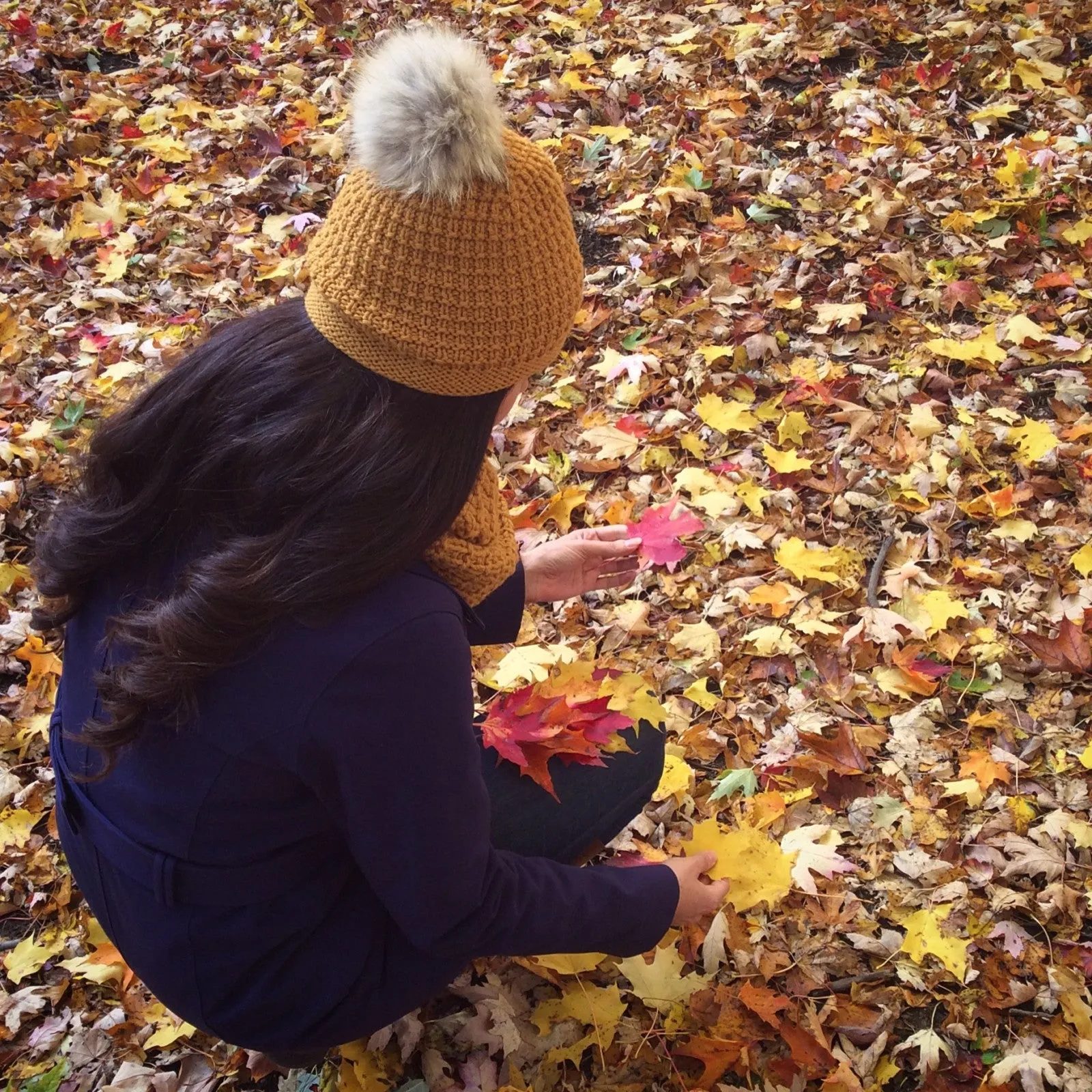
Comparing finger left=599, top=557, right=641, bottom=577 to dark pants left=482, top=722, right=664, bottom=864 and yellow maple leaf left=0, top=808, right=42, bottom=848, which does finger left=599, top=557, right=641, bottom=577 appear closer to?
dark pants left=482, top=722, right=664, bottom=864

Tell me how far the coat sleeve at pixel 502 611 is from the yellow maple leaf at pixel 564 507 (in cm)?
99

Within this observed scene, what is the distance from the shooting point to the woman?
114cm

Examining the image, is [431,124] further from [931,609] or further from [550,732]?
[931,609]

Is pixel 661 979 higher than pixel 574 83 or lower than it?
lower

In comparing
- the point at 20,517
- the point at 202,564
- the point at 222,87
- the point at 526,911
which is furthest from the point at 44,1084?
the point at 222,87

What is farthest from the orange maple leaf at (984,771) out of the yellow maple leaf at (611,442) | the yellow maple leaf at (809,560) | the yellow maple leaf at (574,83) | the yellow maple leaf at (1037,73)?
the yellow maple leaf at (574,83)

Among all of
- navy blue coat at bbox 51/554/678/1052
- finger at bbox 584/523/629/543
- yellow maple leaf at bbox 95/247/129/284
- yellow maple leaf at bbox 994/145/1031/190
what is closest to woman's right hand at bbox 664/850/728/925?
navy blue coat at bbox 51/554/678/1052

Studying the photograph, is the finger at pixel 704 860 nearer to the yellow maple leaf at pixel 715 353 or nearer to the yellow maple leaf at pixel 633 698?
the yellow maple leaf at pixel 633 698

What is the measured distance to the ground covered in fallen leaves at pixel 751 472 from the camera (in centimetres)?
196

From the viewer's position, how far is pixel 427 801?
1.23 m

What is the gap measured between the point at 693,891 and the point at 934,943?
64cm

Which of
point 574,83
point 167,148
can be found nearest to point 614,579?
point 574,83

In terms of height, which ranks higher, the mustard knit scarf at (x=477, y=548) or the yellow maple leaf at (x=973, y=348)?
the mustard knit scarf at (x=477, y=548)

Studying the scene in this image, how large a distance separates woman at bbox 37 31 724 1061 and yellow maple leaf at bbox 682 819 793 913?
27.6 inches
